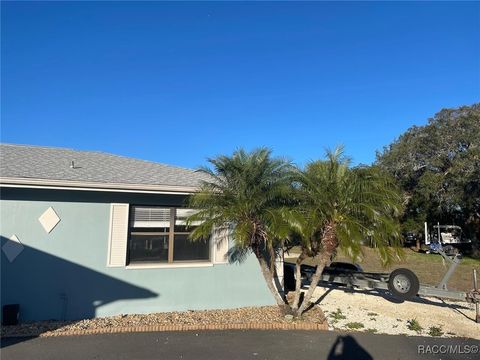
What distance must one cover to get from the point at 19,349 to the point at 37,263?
231 cm

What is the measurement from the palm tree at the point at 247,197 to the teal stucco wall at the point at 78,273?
1.41 metres

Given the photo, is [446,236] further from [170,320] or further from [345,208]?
[170,320]

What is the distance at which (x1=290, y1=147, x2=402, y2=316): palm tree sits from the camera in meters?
8.40

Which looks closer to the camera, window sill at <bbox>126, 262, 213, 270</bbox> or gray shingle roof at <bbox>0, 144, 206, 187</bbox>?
gray shingle roof at <bbox>0, 144, 206, 187</bbox>

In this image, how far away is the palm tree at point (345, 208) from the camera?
8.40 m

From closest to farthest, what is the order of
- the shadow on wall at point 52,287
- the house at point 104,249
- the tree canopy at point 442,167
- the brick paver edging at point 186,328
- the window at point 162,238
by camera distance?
the brick paver edging at point 186,328 → the shadow on wall at point 52,287 → the house at point 104,249 → the window at point 162,238 → the tree canopy at point 442,167

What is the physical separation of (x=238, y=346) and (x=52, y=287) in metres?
4.30

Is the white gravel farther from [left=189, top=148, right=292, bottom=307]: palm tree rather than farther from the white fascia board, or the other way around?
the white fascia board

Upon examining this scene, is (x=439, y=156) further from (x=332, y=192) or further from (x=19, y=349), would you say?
(x=19, y=349)

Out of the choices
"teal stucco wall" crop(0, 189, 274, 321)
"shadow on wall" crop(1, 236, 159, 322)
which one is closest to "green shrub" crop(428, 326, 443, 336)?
"teal stucco wall" crop(0, 189, 274, 321)

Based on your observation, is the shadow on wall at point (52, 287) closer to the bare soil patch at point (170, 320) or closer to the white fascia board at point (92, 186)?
the bare soil patch at point (170, 320)

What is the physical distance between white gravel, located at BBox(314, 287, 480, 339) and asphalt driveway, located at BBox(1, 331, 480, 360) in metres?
0.70

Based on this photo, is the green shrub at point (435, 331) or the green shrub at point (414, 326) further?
the green shrub at point (414, 326)

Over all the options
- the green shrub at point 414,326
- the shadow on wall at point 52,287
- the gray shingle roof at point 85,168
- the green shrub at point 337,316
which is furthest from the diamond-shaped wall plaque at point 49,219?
the green shrub at point 414,326
